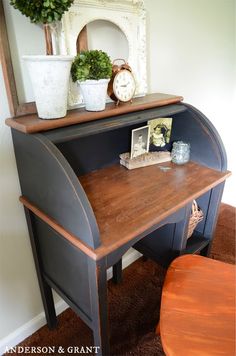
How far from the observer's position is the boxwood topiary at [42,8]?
0.76 meters

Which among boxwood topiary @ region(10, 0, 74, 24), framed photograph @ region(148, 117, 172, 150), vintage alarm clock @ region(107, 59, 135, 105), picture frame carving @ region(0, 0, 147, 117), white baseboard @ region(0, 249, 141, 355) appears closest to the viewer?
boxwood topiary @ region(10, 0, 74, 24)

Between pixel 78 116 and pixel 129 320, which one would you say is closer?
pixel 78 116

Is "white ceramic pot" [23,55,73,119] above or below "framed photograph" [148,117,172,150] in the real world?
above

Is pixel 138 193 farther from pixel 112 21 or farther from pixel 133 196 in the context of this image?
pixel 112 21

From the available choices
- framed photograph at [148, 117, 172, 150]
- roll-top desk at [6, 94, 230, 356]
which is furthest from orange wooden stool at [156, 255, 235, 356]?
framed photograph at [148, 117, 172, 150]

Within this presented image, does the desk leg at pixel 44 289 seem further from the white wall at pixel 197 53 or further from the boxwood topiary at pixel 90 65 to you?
the white wall at pixel 197 53

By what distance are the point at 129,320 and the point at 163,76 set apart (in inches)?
51.5

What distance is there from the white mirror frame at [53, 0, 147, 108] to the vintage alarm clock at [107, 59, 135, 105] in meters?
0.11

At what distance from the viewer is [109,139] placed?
1.22 metres

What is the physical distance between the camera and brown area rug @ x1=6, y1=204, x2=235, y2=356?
1.27 meters

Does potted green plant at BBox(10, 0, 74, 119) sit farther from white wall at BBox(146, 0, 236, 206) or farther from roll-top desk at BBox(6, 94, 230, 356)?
white wall at BBox(146, 0, 236, 206)

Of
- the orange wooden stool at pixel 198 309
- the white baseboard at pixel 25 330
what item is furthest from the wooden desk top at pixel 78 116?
the white baseboard at pixel 25 330

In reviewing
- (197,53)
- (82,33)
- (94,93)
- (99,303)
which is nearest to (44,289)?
(99,303)

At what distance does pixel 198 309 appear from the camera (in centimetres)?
89
